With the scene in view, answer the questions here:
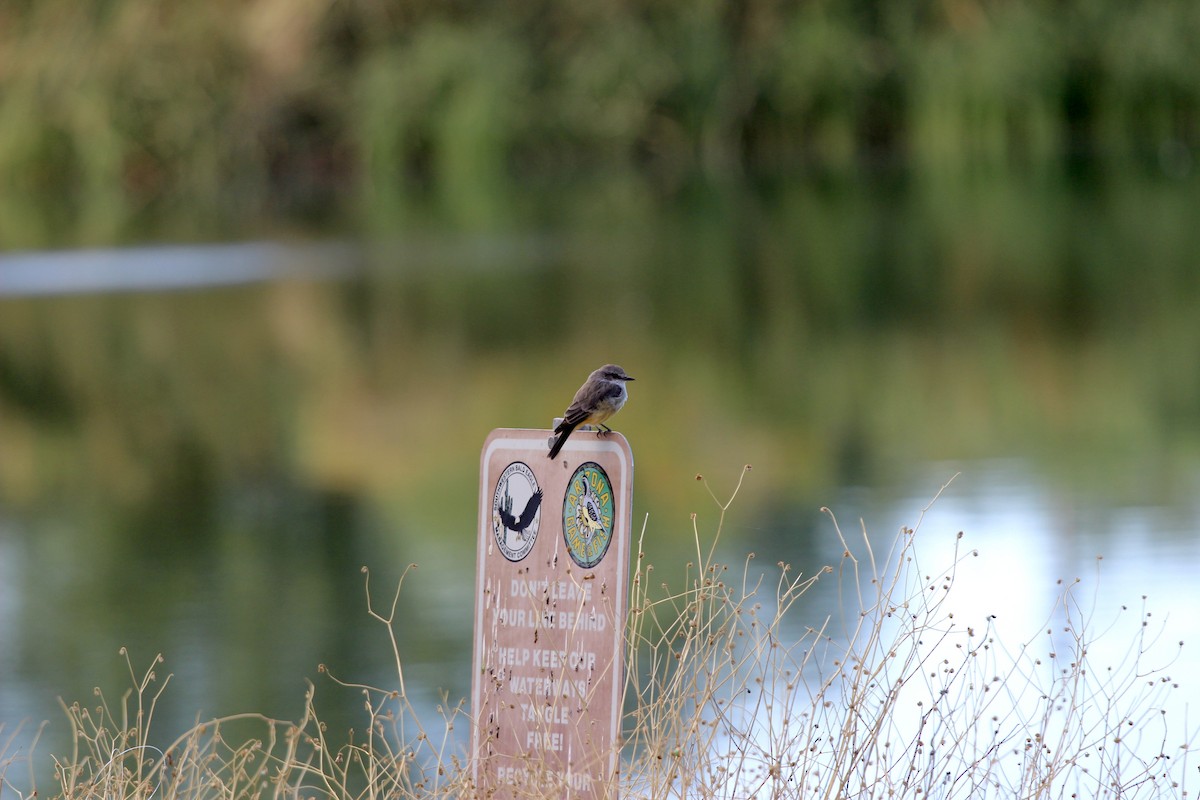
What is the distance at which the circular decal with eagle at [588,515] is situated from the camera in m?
2.80

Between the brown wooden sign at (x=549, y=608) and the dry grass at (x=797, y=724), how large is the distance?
6 cm

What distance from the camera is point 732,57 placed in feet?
87.0

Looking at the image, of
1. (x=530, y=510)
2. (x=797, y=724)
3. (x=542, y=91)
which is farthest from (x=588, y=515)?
(x=542, y=91)

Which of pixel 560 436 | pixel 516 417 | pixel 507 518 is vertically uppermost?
pixel 560 436

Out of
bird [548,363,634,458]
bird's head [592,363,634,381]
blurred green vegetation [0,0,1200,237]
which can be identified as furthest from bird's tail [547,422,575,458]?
blurred green vegetation [0,0,1200,237]

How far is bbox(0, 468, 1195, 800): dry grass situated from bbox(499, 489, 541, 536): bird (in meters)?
0.22

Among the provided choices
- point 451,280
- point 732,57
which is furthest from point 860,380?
point 732,57

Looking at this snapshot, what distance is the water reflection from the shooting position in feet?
21.5

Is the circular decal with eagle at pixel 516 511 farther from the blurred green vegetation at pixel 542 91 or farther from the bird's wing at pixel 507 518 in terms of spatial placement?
the blurred green vegetation at pixel 542 91

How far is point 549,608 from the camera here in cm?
282

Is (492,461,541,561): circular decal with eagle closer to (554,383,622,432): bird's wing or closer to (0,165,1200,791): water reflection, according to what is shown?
(554,383,622,432): bird's wing

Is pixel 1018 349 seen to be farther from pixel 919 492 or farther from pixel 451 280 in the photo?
pixel 451 280

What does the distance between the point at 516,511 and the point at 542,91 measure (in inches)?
991

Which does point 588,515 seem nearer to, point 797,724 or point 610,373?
point 610,373
